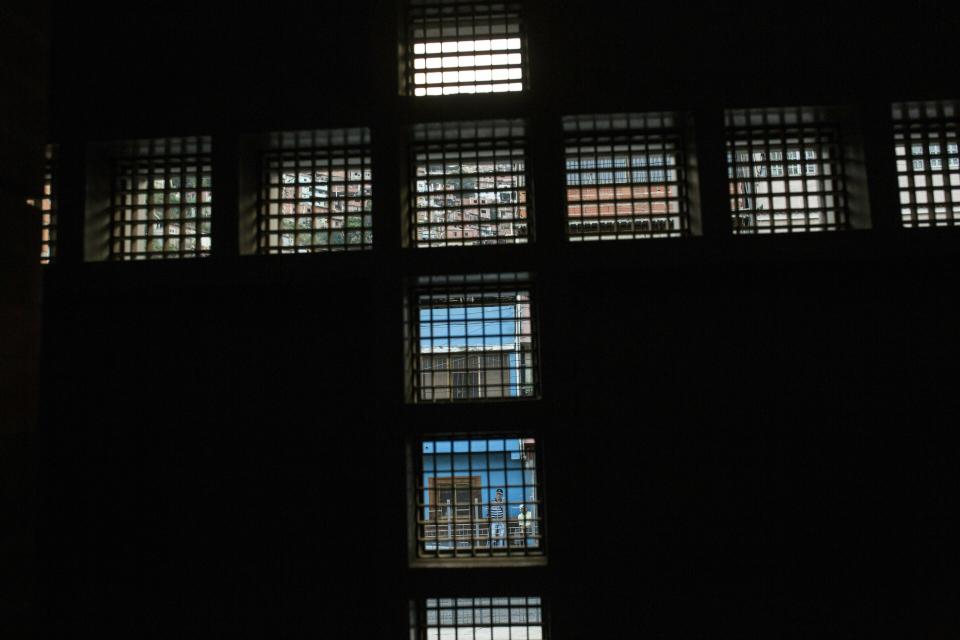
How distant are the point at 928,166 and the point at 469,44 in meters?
2.90

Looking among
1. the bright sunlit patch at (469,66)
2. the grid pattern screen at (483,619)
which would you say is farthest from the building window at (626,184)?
the grid pattern screen at (483,619)

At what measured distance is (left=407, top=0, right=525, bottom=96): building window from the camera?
425 centimetres

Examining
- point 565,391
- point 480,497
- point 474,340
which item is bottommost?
point 480,497

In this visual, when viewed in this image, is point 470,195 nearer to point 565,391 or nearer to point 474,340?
point 474,340

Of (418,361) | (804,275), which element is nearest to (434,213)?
(418,361)

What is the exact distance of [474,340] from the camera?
13.6ft

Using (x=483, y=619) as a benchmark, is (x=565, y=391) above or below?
above

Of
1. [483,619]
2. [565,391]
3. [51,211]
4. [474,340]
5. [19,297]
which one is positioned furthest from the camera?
[51,211]

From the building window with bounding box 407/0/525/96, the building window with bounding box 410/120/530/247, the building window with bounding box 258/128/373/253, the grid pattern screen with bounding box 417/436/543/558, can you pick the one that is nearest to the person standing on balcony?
the grid pattern screen with bounding box 417/436/543/558

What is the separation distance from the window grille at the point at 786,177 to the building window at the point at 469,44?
143 cm

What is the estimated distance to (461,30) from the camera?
432cm

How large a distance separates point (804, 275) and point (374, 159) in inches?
101

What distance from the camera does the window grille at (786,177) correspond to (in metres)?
4.12

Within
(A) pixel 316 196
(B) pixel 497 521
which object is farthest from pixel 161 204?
(B) pixel 497 521
